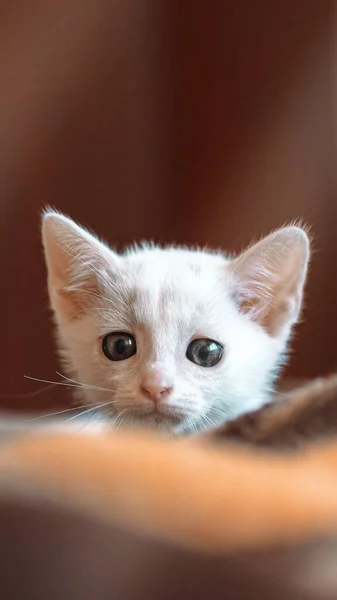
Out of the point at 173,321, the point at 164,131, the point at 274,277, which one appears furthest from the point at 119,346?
the point at 164,131

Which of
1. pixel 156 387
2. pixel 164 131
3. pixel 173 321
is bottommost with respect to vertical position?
pixel 156 387

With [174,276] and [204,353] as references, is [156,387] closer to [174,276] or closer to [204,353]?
[204,353]

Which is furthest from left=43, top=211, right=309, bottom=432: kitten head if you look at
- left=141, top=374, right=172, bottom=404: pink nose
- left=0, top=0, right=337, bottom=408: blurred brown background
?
left=0, top=0, right=337, bottom=408: blurred brown background

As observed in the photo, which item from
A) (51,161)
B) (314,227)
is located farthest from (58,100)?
(314,227)

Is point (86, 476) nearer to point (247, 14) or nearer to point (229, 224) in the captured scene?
point (229, 224)

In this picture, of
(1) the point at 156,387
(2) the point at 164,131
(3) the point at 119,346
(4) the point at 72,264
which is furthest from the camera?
A: (2) the point at 164,131
